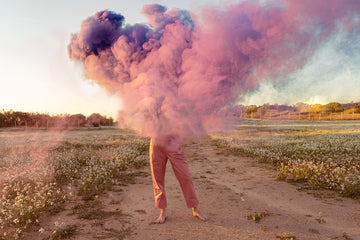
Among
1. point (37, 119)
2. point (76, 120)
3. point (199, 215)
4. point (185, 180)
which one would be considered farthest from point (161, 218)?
point (37, 119)

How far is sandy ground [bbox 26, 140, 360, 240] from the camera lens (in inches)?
171

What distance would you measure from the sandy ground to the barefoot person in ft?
1.02

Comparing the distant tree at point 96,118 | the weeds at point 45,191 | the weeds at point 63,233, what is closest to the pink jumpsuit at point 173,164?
the weeds at point 45,191

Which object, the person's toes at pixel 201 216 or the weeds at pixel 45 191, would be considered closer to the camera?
the weeds at pixel 45 191

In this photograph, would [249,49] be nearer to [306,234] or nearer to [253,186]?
[306,234]

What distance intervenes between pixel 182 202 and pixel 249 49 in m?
3.95

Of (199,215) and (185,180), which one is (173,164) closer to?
(185,180)

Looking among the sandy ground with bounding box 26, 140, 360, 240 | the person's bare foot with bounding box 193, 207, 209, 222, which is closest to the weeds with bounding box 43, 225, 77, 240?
the sandy ground with bounding box 26, 140, 360, 240

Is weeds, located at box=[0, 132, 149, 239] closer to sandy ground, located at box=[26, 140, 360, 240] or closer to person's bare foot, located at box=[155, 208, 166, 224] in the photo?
sandy ground, located at box=[26, 140, 360, 240]

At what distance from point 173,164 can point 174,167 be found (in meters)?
0.07

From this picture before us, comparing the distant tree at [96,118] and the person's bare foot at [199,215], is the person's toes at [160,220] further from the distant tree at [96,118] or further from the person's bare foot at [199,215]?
the distant tree at [96,118]

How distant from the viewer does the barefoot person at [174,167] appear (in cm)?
503

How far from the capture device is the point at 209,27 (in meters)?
4.93

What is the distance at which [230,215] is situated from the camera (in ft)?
16.8
